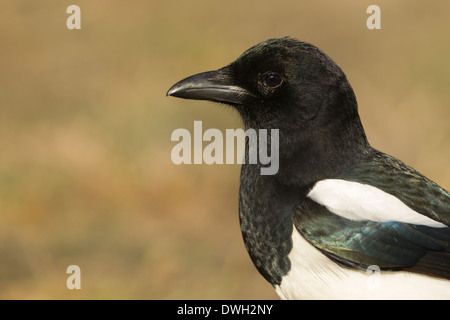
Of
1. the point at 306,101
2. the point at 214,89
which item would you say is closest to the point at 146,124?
the point at 214,89

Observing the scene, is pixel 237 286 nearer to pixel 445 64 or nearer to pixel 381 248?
pixel 381 248

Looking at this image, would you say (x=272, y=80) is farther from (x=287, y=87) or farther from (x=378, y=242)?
(x=378, y=242)

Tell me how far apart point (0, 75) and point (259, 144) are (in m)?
4.71

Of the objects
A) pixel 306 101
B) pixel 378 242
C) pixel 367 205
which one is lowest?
pixel 378 242

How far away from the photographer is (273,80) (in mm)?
3072

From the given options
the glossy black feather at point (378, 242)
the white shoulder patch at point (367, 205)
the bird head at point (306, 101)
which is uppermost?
the bird head at point (306, 101)

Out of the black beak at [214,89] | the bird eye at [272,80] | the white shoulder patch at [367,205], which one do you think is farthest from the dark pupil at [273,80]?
the white shoulder patch at [367,205]

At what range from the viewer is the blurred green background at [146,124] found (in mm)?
5191

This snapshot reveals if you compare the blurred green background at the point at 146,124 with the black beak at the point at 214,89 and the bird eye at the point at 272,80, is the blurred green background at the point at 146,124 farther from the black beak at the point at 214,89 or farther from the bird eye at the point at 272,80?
the bird eye at the point at 272,80

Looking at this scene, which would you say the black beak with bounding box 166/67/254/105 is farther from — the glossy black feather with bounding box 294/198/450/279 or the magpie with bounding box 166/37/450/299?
the glossy black feather with bounding box 294/198/450/279

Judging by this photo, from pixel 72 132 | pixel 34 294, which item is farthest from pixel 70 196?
pixel 34 294

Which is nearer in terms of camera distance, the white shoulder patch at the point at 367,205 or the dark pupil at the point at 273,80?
the white shoulder patch at the point at 367,205

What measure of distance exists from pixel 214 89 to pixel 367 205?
33.1 inches

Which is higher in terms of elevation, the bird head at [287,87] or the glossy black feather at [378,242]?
the bird head at [287,87]
